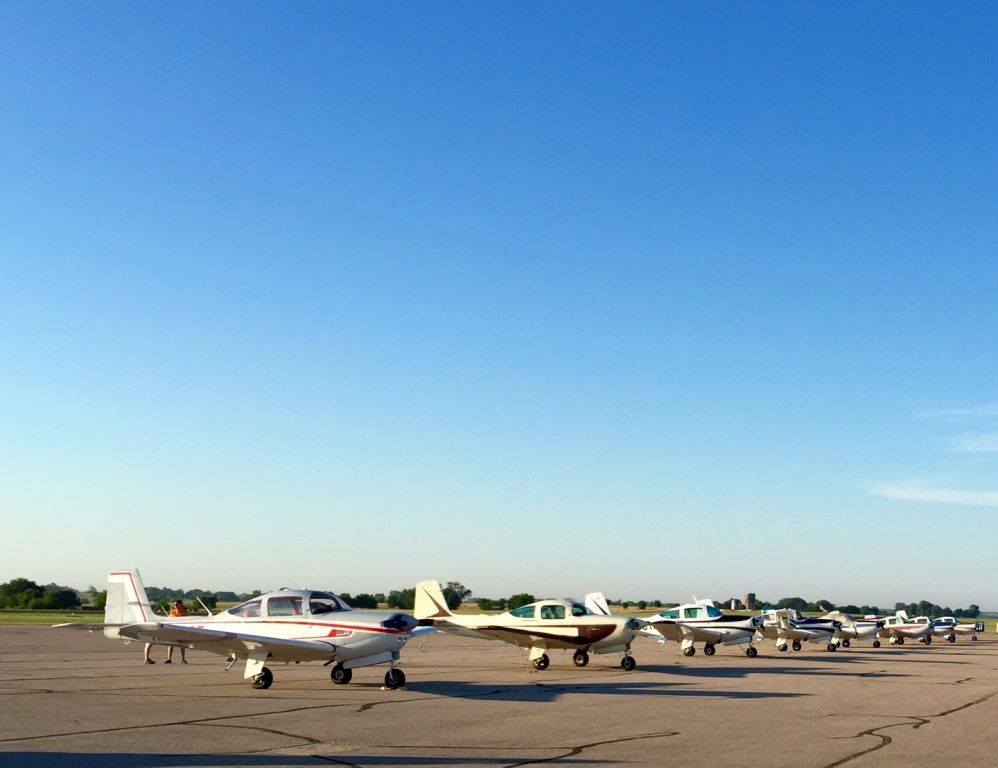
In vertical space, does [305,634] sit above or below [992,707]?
above

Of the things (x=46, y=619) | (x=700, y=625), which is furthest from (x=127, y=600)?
(x=46, y=619)

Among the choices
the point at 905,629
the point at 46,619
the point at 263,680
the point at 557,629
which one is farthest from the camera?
the point at 46,619

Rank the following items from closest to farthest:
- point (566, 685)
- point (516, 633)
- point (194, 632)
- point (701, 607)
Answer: point (194, 632) < point (566, 685) < point (516, 633) < point (701, 607)

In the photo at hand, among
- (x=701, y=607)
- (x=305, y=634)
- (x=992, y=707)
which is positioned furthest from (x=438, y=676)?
(x=701, y=607)

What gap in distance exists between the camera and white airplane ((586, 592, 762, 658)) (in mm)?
36281

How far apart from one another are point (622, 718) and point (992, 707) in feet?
26.5

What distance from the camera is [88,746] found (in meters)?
11.8

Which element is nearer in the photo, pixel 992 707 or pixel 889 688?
pixel 992 707

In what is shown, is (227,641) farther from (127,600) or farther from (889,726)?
(889,726)

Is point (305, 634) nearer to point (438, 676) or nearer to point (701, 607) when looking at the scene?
point (438, 676)

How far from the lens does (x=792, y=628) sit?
43.7 m

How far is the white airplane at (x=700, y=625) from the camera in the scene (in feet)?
119

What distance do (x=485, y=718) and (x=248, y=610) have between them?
7.52 meters

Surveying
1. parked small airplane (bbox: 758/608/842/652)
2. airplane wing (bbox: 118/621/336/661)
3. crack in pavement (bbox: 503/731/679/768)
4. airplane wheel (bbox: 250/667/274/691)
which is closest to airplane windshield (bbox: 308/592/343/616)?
airplane wing (bbox: 118/621/336/661)
